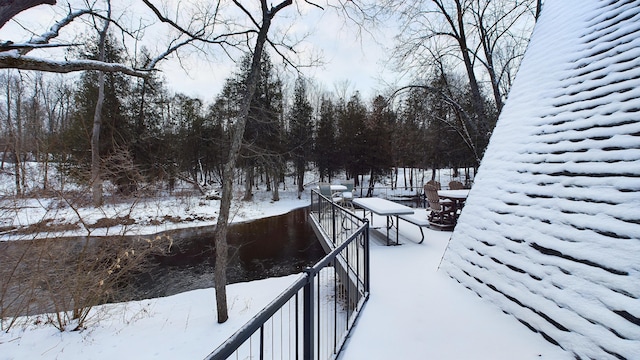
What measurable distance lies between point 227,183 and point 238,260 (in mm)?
4551

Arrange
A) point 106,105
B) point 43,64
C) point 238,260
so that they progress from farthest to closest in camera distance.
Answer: point 106,105, point 238,260, point 43,64

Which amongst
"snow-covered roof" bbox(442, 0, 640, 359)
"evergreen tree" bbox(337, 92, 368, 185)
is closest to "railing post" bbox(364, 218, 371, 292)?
"snow-covered roof" bbox(442, 0, 640, 359)

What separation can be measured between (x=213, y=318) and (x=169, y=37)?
21.2 feet

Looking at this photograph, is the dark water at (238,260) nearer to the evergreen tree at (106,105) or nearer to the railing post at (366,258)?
the railing post at (366,258)

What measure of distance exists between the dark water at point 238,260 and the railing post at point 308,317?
648 cm

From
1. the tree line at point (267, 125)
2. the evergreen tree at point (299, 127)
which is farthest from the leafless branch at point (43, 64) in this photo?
the evergreen tree at point (299, 127)

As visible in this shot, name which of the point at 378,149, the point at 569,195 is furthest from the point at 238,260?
the point at 378,149

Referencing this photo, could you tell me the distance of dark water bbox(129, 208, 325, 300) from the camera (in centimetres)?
810

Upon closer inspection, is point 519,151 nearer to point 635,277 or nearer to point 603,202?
point 603,202

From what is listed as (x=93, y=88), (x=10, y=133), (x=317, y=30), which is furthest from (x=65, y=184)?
(x=93, y=88)

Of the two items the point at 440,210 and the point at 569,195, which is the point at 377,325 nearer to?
the point at 569,195

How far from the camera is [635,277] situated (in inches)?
73.4

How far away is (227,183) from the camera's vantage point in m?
6.52

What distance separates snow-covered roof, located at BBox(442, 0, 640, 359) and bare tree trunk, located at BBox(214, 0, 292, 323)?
15.3 feet
